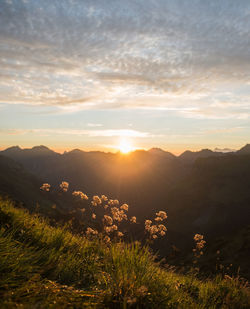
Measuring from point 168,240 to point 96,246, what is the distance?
16016cm

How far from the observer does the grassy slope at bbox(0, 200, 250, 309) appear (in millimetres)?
3584

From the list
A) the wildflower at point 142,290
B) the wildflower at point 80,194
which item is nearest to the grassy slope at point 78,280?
the wildflower at point 142,290

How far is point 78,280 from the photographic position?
15.5 feet

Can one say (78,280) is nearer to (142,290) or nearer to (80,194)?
(142,290)

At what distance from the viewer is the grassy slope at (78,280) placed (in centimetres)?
358

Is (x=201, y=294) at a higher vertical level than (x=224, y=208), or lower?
higher

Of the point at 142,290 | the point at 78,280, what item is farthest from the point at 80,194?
the point at 142,290

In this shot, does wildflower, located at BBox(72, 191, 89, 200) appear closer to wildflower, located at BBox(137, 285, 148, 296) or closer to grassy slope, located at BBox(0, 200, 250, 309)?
grassy slope, located at BBox(0, 200, 250, 309)

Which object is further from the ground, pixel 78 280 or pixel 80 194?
pixel 80 194

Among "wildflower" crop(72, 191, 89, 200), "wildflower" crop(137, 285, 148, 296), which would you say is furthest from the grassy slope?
"wildflower" crop(72, 191, 89, 200)

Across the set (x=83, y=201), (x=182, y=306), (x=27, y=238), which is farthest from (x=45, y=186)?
(x=182, y=306)

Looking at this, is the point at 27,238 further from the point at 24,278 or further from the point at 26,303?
the point at 26,303

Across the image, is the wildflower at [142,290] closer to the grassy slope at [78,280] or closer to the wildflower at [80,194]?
the grassy slope at [78,280]

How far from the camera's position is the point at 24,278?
4082 mm
